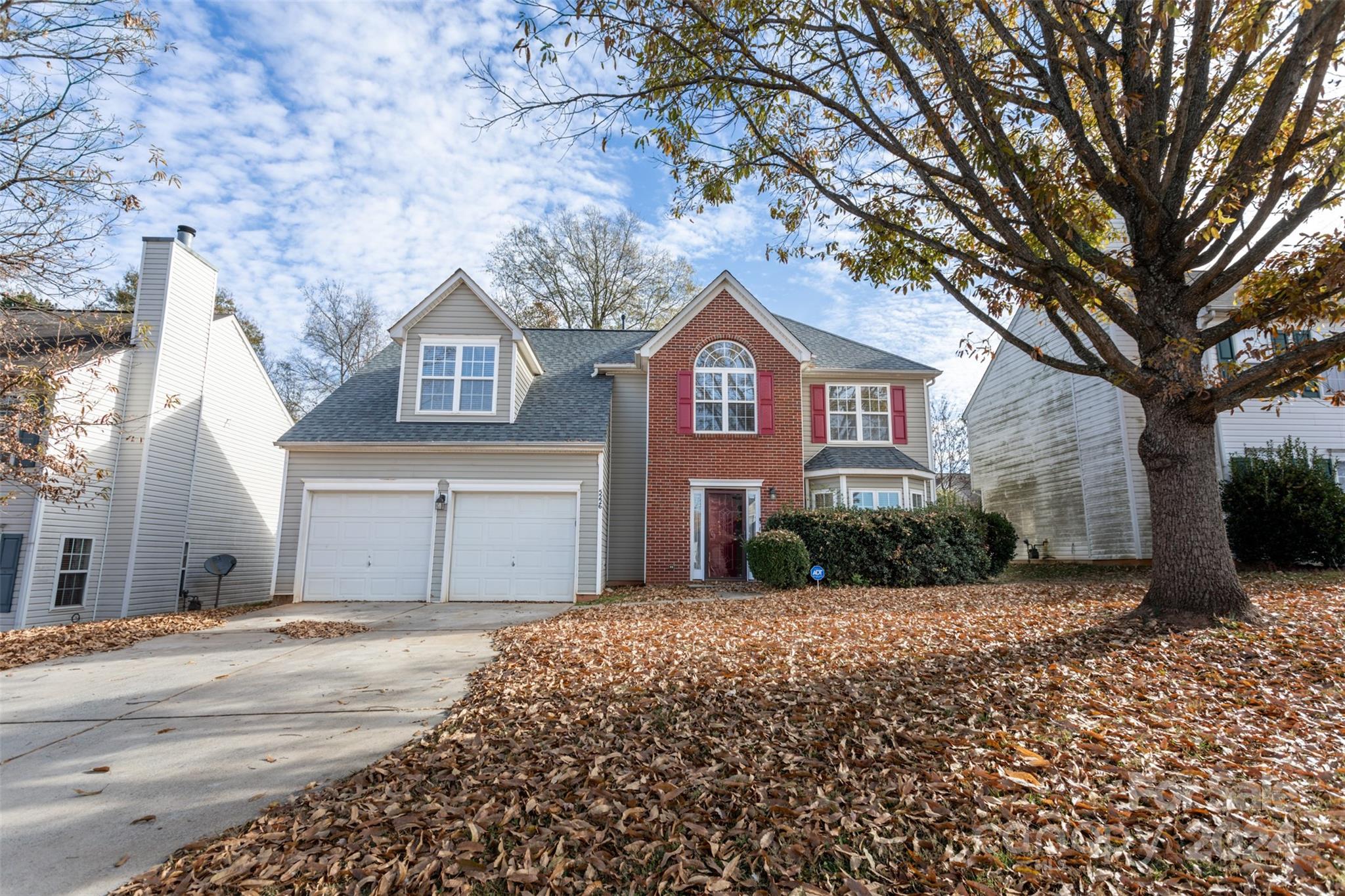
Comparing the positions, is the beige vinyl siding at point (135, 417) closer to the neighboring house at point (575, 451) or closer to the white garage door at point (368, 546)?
the neighboring house at point (575, 451)

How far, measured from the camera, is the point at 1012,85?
6395 mm

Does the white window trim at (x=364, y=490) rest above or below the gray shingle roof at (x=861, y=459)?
below

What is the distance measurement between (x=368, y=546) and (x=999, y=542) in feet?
43.4

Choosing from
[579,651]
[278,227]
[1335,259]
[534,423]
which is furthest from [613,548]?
[1335,259]

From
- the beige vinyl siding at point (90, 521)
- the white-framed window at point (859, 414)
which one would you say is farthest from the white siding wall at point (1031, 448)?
the beige vinyl siding at point (90, 521)

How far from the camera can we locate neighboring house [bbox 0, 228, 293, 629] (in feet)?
36.6

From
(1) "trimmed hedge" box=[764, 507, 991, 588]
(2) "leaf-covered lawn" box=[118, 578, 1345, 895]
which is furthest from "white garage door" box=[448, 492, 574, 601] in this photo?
(2) "leaf-covered lawn" box=[118, 578, 1345, 895]

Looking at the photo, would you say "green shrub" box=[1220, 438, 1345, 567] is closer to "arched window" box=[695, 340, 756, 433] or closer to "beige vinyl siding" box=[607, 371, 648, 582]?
"arched window" box=[695, 340, 756, 433]

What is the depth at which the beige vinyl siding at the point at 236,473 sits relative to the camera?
1419 centimetres

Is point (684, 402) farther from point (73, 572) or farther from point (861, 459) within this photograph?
point (73, 572)

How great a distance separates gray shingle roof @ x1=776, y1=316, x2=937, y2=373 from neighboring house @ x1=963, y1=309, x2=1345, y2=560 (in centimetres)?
322

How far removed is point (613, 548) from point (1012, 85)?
11.5 metres

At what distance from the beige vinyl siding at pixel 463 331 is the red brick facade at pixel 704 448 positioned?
11.1 feet

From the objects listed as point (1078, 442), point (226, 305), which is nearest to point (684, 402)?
point (1078, 442)
